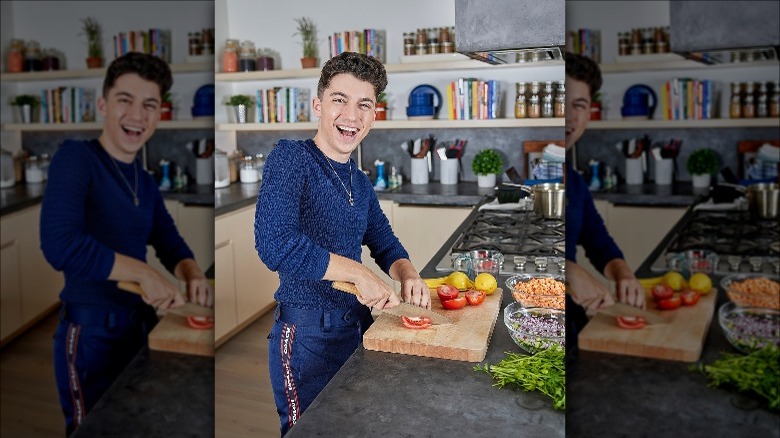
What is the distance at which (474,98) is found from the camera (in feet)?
3.96

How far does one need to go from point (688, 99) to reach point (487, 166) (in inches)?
13.8

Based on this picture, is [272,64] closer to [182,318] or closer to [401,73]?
[401,73]

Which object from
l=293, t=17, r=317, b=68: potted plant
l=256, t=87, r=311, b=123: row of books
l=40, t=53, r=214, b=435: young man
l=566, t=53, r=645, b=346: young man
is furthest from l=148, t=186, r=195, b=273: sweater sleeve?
l=566, t=53, r=645, b=346: young man

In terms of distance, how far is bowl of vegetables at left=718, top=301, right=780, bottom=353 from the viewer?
0.98m

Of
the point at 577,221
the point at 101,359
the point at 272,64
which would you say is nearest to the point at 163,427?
the point at 101,359

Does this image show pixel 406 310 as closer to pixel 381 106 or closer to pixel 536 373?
pixel 536 373

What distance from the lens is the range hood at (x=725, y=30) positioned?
0.96m

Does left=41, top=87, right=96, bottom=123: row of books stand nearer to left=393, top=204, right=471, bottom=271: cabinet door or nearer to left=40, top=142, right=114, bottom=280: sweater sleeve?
left=40, top=142, right=114, bottom=280: sweater sleeve

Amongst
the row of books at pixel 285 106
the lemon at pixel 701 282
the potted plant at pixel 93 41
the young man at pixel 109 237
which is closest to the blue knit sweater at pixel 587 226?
the lemon at pixel 701 282

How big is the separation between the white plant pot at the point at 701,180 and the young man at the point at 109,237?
0.88 meters

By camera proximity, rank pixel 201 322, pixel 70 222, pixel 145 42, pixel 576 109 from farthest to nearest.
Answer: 1. pixel 201 322
2. pixel 145 42
3. pixel 70 222
4. pixel 576 109

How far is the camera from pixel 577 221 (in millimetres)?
1083

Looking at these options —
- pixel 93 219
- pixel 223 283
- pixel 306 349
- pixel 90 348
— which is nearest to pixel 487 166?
pixel 306 349

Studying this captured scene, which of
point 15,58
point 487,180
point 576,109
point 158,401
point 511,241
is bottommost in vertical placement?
point 158,401
